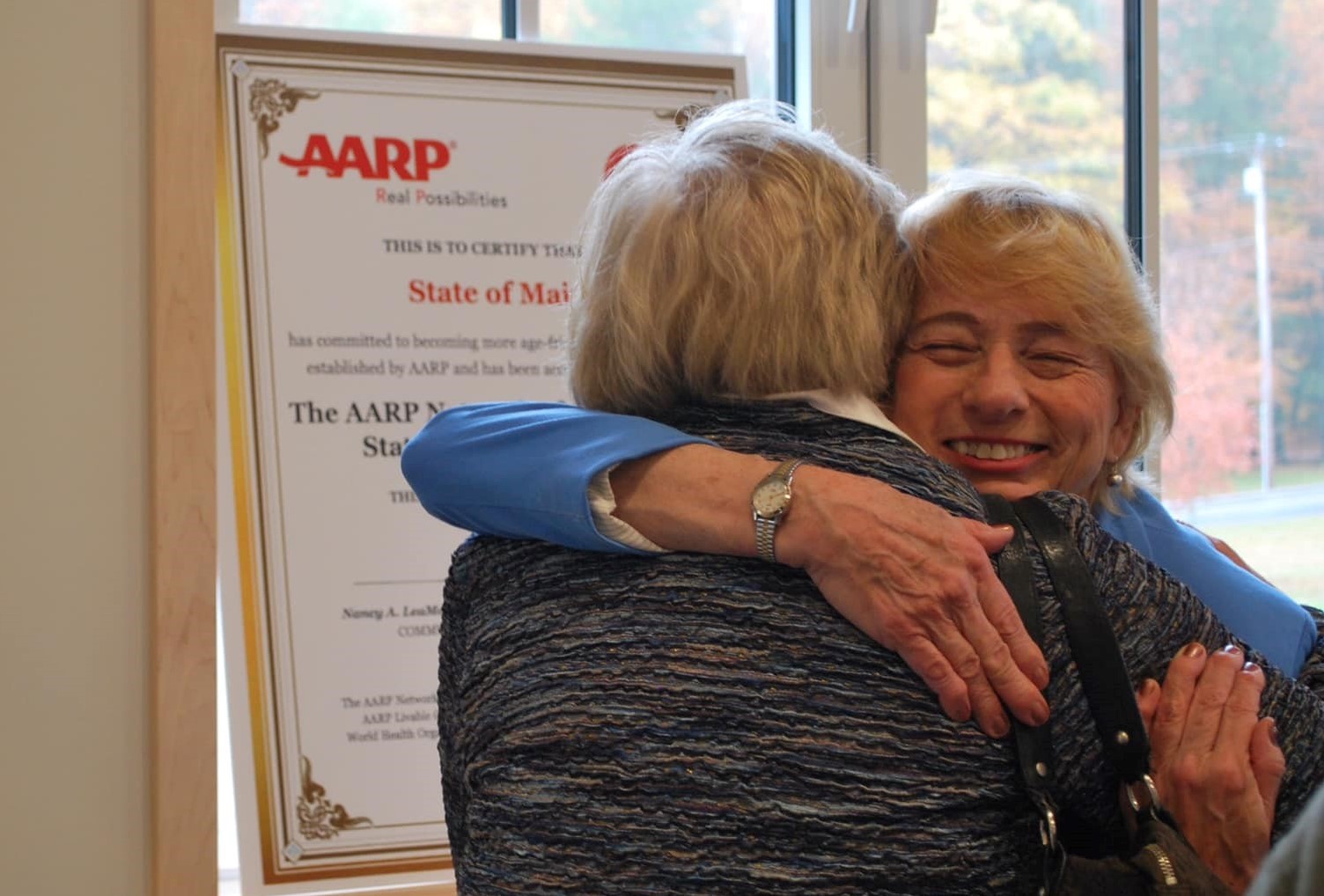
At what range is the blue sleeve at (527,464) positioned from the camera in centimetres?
122

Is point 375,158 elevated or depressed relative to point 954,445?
elevated

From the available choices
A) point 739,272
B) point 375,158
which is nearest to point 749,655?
point 739,272

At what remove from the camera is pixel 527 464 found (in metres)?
1.29

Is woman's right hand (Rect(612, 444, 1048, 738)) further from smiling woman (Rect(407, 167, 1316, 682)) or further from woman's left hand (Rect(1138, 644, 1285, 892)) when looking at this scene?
woman's left hand (Rect(1138, 644, 1285, 892))

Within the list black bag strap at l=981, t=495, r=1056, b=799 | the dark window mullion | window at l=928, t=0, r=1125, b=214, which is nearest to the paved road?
the dark window mullion

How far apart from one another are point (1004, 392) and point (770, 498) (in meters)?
0.41

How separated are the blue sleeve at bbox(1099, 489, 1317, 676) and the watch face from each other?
547 mm

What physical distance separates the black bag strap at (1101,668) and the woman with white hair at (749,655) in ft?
0.04

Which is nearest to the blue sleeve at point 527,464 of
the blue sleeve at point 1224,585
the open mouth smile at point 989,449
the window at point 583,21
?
the open mouth smile at point 989,449

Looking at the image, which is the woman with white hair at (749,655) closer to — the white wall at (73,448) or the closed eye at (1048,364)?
the closed eye at (1048,364)

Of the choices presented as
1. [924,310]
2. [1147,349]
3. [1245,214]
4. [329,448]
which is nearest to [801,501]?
[924,310]

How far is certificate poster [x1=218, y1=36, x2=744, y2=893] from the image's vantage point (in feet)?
7.11

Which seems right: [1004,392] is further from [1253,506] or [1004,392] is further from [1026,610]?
[1253,506]

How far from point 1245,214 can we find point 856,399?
206cm
